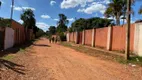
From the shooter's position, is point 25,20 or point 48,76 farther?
point 25,20

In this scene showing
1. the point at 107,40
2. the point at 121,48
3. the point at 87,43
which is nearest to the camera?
the point at 121,48

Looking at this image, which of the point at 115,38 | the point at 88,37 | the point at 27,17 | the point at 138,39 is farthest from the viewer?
the point at 27,17

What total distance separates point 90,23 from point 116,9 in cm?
5048

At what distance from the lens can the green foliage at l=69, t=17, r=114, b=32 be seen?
82.6m

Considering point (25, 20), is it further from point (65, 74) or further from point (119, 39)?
point (65, 74)

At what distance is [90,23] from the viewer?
90750mm

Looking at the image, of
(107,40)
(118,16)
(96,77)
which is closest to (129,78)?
(96,77)

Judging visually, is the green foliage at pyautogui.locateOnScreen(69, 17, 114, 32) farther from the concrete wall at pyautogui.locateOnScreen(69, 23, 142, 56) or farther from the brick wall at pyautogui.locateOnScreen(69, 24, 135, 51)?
the brick wall at pyautogui.locateOnScreen(69, 24, 135, 51)

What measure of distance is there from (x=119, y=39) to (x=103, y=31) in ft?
19.8

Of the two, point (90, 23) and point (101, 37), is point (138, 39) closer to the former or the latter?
point (101, 37)

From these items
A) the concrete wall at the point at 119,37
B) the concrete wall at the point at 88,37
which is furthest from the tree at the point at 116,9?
the concrete wall at the point at 119,37

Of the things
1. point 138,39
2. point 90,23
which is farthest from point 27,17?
point 138,39

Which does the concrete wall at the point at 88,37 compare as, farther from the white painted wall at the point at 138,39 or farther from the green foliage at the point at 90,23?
the green foliage at the point at 90,23

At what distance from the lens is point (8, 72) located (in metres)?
9.86
